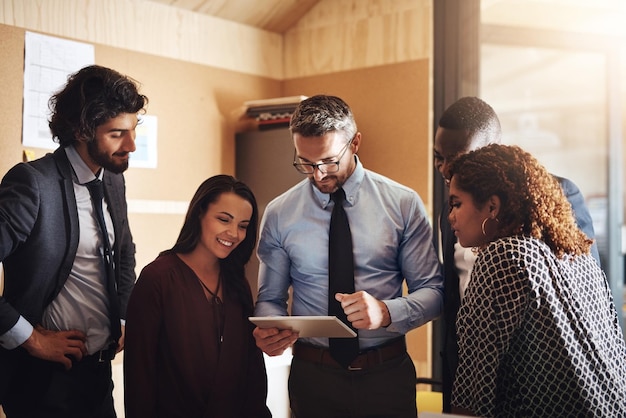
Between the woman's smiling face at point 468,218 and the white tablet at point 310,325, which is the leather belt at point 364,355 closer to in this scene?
the white tablet at point 310,325

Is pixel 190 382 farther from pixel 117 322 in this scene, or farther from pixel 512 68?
pixel 512 68

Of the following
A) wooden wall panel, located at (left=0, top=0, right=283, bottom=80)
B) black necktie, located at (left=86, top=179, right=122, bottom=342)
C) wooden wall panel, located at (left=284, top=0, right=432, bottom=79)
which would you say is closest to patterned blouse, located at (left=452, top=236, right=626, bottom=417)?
black necktie, located at (left=86, top=179, right=122, bottom=342)

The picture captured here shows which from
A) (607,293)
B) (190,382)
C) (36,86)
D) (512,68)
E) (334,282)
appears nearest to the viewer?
(607,293)

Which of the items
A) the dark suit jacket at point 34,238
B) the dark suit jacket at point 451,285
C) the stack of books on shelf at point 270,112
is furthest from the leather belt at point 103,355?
the stack of books on shelf at point 270,112

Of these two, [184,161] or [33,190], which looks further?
[184,161]

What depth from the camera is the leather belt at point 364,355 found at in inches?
90.7

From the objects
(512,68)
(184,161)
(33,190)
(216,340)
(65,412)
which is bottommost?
(65,412)

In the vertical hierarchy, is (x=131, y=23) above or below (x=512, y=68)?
below

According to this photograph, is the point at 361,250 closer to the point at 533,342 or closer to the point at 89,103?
the point at 533,342

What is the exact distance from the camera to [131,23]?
341 cm

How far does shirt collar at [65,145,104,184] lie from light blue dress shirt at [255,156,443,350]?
24.1 inches

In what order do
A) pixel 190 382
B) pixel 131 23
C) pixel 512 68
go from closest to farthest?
pixel 190 382, pixel 131 23, pixel 512 68

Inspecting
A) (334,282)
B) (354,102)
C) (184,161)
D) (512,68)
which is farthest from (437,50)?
(512,68)

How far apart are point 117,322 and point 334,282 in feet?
2.34
